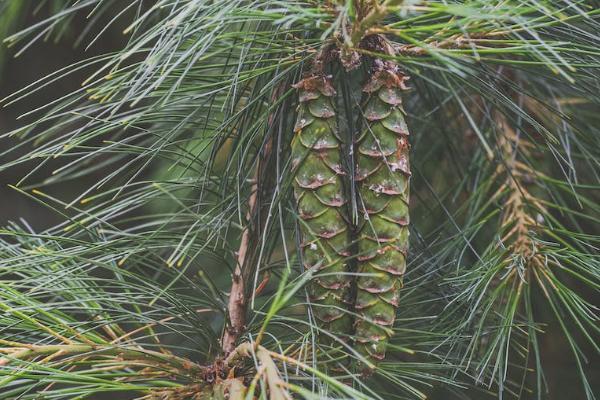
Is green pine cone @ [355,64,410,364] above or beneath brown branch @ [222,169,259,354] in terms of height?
above

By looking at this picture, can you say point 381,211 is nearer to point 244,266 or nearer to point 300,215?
point 300,215

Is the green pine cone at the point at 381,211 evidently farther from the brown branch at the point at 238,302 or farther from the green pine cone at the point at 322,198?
the brown branch at the point at 238,302

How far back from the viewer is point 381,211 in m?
0.54

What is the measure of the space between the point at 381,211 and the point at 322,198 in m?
0.05

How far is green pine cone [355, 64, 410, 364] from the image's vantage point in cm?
54

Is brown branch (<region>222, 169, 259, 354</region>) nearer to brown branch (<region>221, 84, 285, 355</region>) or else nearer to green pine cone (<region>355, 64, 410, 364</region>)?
brown branch (<region>221, 84, 285, 355</region>)

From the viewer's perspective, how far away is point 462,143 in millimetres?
1042

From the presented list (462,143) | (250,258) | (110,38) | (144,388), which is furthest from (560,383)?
(110,38)

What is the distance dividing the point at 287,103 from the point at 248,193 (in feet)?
0.36

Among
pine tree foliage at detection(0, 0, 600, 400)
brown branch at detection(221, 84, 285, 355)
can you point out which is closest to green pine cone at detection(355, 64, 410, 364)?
pine tree foliage at detection(0, 0, 600, 400)

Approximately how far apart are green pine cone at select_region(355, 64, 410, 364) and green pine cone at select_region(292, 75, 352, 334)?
0.02 metres

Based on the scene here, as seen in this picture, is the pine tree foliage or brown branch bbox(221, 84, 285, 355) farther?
brown branch bbox(221, 84, 285, 355)

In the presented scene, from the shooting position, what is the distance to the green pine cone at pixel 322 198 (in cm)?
54

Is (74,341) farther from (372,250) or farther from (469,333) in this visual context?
(469,333)
